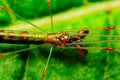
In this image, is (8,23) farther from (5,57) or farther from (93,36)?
(93,36)

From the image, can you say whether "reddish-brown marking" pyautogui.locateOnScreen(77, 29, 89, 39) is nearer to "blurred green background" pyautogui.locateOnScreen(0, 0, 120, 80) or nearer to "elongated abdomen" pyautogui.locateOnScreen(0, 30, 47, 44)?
"blurred green background" pyautogui.locateOnScreen(0, 0, 120, 80)

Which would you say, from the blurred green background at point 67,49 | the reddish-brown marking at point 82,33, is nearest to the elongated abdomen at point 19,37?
the blurred green background at point 67,49

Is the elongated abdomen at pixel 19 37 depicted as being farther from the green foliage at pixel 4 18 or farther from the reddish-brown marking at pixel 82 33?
the reddish-brown marking at pixel 82 33

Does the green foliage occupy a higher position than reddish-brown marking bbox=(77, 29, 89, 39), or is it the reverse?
the green foliage

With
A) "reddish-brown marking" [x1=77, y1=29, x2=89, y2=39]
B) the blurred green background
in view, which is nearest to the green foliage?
the blurred green background

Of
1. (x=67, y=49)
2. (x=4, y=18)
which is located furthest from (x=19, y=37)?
(x=67, y=49)

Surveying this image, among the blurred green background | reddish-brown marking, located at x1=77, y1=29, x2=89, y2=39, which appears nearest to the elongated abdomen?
the blurred green background

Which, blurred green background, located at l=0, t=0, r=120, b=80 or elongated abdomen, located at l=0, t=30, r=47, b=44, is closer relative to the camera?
elongated abdomen, located at l=0, t=30, r=47, b=44

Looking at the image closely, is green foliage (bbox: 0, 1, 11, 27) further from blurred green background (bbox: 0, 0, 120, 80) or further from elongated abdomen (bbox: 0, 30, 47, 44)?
elongated abdomen (bbox: 0, 30, 47, 44)
